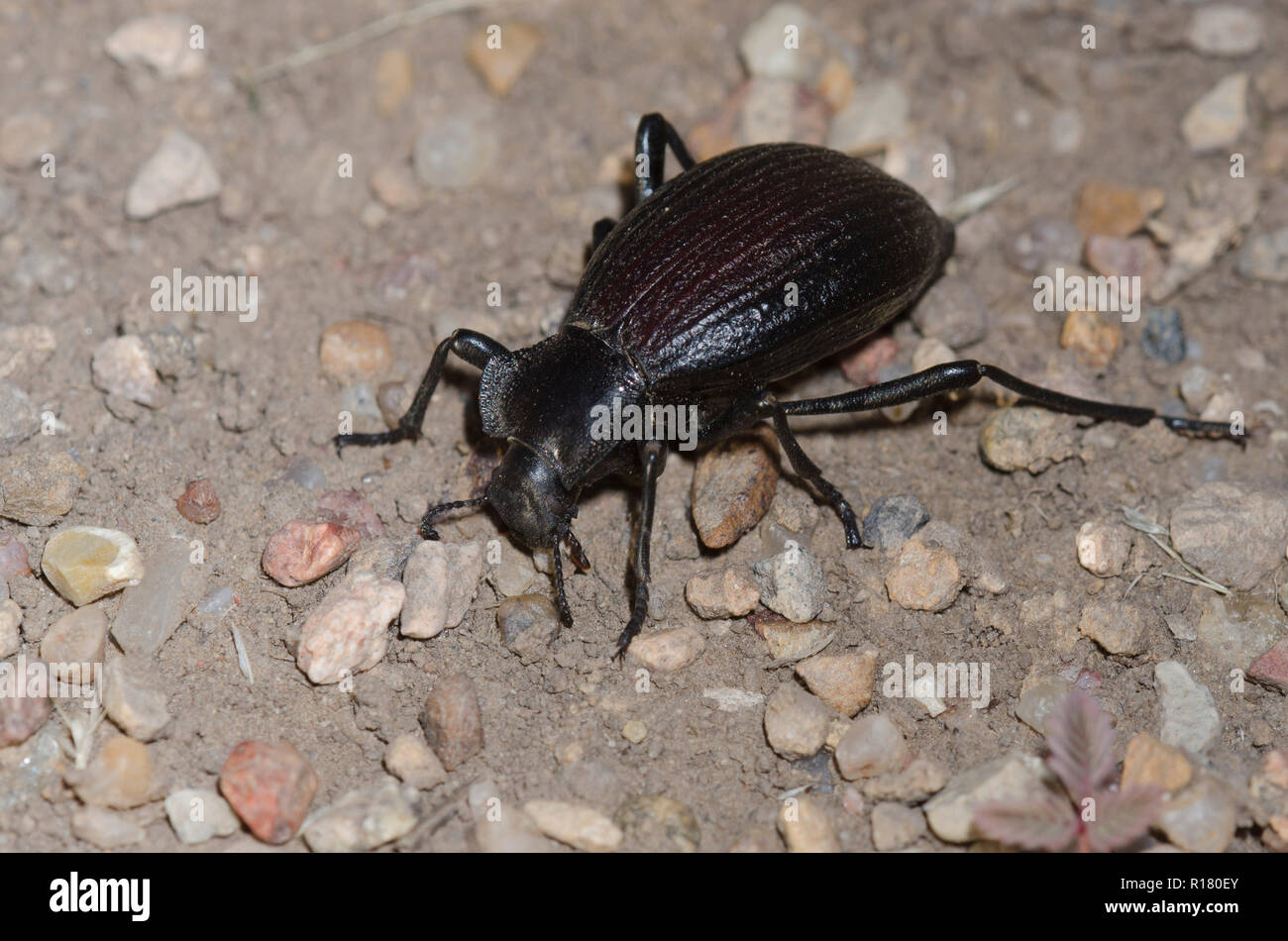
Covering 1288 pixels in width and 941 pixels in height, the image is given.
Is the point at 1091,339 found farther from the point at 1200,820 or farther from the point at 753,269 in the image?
the point at 1200,820

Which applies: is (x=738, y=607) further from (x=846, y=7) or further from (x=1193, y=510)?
(x=846, y=7)

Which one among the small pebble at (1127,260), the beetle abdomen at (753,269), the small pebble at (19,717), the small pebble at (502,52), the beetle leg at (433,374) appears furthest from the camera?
the small pebble at (502,52)

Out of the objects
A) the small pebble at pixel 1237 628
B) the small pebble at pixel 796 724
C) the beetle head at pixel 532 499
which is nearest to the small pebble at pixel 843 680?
the small pebble at pixel 796 724

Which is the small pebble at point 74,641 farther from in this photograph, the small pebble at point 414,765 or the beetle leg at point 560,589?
the beetle leg at point 560,589

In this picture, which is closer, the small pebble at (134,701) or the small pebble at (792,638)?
the small pebble at (134,701)

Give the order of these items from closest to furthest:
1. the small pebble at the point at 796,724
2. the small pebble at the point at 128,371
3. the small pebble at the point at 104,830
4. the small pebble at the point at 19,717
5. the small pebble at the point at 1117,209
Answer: the small pebble at the point at 104,830 < the small pebble at the point at 19,717 < the small pebble at the point at 796,724 < the small pebble at the point at 128,371 < the small pebble at the point at 1117,209

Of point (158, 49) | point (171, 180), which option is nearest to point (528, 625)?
point (171, 180)

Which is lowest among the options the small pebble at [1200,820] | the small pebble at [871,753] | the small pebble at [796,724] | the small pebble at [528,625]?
the small pebble at [1200,820]

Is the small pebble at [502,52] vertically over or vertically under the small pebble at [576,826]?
over
